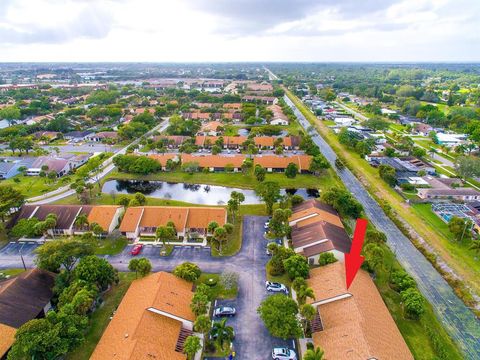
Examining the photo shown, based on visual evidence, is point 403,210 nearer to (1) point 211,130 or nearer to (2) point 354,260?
(2) point 354,260

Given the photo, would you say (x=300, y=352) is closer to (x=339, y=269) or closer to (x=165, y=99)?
(x=339, y=269)

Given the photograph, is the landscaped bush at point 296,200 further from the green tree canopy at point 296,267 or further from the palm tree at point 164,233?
the palm tree at point 164,233

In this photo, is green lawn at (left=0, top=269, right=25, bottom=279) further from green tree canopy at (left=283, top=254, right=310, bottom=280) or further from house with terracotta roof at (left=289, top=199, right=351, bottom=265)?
house with terracotta roof at (left=289, top=199, right=351, bottom=265)

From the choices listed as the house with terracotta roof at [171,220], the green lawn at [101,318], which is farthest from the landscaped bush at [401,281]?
the green lawn at [101,318]

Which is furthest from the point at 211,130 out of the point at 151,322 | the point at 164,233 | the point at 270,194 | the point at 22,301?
the point at 151,322

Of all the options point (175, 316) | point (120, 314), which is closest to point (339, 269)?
point (175, 316)

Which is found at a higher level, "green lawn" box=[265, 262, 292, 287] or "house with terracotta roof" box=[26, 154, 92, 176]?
"green lawn" box=[265, 262, 292, 287]

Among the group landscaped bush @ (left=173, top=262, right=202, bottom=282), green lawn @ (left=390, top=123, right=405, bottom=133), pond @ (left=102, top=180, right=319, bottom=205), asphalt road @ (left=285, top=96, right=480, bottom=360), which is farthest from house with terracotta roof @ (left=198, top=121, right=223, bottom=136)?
landscaped bush @ (left=173, top=262, right=202, bottom=282)
